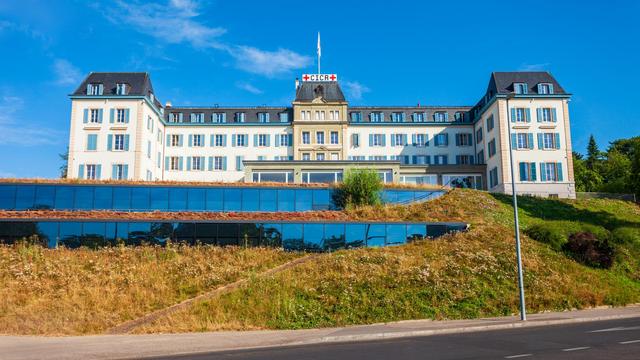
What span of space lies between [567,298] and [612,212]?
23516mm

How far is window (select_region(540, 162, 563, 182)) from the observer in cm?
5866

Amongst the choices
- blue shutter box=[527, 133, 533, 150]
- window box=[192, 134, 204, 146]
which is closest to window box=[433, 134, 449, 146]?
blue shutter box=[527, 133, 533, 150]

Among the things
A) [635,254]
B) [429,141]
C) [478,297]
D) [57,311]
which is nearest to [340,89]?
[429,141]

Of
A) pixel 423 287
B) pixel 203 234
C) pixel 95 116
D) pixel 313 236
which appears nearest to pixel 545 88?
pixel 313 236

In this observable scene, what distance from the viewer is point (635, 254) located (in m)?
35.3

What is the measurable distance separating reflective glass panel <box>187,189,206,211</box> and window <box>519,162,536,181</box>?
34.1 metres

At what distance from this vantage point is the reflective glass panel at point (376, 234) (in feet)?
115

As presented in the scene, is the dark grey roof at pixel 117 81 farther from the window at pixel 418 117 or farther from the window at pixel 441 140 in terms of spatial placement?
the window at pixel 441 140

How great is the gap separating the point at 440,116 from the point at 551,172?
18.3 meters

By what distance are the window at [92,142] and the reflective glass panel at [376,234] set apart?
37.3 metres

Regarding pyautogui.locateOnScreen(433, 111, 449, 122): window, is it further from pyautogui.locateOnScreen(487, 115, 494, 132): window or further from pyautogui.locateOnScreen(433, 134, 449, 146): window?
pyautogui.locateOnScreen(487, 115, 494, 132): window

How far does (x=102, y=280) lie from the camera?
2728cm

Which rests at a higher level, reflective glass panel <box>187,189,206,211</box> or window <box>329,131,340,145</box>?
window <box>329,131,340,145</box>

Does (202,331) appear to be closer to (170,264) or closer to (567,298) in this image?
(170,264)
